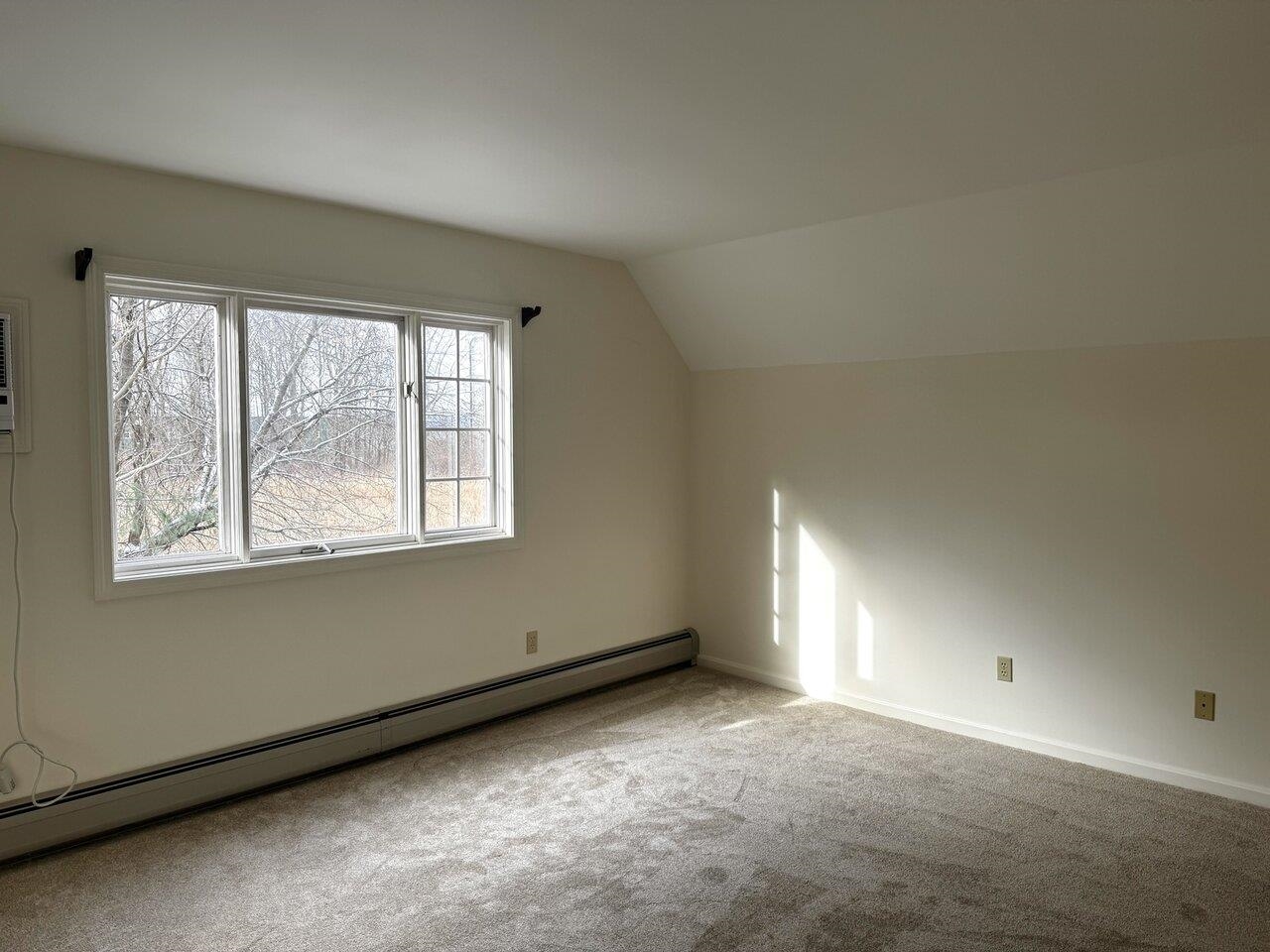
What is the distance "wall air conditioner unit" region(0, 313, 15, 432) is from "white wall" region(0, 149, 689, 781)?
9 cm

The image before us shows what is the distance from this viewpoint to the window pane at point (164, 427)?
3137 mm

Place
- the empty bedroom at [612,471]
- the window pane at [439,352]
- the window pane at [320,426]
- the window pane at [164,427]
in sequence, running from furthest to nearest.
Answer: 1. the window pane at [439,352]
2. the window pane at [320,426]
3. the window pane at [164,427]
4. the empty bedroom at [612,471]

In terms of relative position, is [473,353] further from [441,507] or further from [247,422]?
[247,422]

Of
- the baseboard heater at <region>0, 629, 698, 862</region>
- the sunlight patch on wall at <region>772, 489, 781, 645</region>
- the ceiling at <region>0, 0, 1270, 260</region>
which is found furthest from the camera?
the sunlight patch on wall at <region>772, 489, 781, 645</region>

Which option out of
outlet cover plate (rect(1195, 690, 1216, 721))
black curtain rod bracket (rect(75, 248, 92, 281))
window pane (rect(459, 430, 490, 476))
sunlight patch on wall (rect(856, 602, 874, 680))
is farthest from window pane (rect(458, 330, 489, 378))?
outlet cover plate (rect(1195, 690, 1216, 721))

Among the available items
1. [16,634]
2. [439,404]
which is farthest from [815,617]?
[16,634]

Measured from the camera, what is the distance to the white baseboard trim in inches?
130

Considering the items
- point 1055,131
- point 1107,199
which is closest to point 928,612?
point 1107,199

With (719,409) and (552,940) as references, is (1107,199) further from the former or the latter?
(552,940)

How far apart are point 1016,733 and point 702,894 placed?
6.40 ft

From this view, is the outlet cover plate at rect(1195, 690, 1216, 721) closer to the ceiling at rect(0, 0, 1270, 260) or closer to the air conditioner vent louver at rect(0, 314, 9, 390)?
the ceiling at rect(0, 0, 1270, 260)

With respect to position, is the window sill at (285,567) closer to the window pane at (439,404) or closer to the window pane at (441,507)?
the window pane at (441,507)

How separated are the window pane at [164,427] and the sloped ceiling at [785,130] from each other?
58 cm

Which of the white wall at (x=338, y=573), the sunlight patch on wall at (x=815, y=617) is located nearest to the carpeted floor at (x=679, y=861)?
the white wall at (x=338, y=573)
